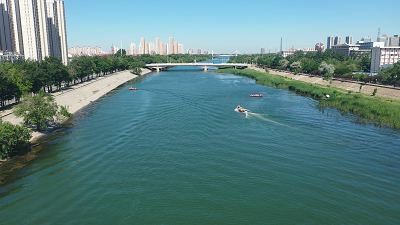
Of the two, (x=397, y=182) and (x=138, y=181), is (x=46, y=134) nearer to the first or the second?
(x=138, y=181)

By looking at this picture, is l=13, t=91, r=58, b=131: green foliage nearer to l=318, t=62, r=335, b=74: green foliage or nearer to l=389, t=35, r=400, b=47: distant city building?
l=318, t=62, r=335, b=74: green foliage

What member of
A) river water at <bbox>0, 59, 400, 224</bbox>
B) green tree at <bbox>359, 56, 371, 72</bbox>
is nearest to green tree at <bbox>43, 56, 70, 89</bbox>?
river water at <bbox>0, 59, 400, 224</bbox>

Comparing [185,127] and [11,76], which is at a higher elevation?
[11,76]

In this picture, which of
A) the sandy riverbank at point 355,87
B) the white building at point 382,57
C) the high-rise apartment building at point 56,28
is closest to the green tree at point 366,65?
the white building at point 382,57

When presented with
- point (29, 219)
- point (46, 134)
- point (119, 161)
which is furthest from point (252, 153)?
point (46, 134)

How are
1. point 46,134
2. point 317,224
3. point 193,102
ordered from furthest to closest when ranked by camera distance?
1. point 193,102
2. point 46,134
3. point 317,224

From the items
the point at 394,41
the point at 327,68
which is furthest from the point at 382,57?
the point at 394,41

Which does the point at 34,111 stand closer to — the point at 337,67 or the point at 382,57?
the point at 337,67

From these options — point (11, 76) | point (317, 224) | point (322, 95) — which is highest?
point (11, 76)
